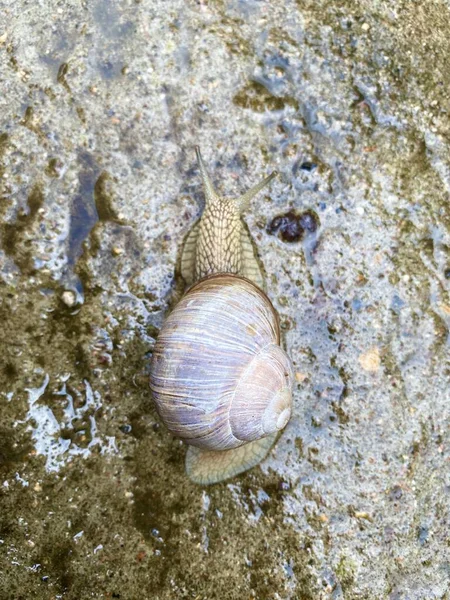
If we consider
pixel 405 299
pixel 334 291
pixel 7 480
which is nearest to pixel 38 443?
pixel 7 480

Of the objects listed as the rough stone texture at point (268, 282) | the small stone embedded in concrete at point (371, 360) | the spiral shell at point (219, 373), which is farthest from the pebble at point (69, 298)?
the small stone embedded in concrete at point (371, 360)

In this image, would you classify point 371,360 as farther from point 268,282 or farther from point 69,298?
point 69,298

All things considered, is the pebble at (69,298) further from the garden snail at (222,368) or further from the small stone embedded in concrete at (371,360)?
the small stone embedded in concrete at (371,360)

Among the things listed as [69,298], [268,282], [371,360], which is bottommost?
[69,298]

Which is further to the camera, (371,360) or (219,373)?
(371,360)

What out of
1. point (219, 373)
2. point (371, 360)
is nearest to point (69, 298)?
point (219, 373)
